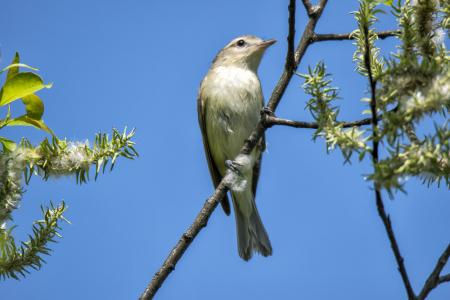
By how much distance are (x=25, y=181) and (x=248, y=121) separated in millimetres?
4309

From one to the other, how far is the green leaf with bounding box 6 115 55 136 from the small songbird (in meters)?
3.92

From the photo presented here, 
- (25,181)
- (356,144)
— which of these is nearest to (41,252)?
(25,181)

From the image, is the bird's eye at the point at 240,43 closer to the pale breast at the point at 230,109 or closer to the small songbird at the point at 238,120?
the small songbird at the point at 238,120

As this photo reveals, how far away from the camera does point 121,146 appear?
7.54ft

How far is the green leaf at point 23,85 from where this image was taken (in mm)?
2068

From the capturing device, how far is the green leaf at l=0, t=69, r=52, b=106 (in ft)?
6.79

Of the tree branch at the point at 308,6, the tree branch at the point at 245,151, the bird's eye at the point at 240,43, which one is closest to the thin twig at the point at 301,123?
the tree branch at the point at 245,151

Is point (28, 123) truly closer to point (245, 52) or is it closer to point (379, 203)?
point (379, 203)

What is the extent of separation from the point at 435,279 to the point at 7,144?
1.67m

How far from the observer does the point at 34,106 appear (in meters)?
2.20

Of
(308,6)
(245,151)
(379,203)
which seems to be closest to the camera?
(379,203)

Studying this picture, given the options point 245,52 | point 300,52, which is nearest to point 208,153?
point 245,52

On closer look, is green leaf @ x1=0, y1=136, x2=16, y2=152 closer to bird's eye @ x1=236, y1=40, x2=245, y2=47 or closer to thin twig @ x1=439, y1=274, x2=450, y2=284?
thin twig @ x1=439, y1=274, x2=450, y2=284

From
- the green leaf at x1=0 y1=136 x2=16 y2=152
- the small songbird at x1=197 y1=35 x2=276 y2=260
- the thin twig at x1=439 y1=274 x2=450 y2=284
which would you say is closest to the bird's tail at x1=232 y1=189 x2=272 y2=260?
the small songbird at x1=197 y1=35 x2=276 y2=260
